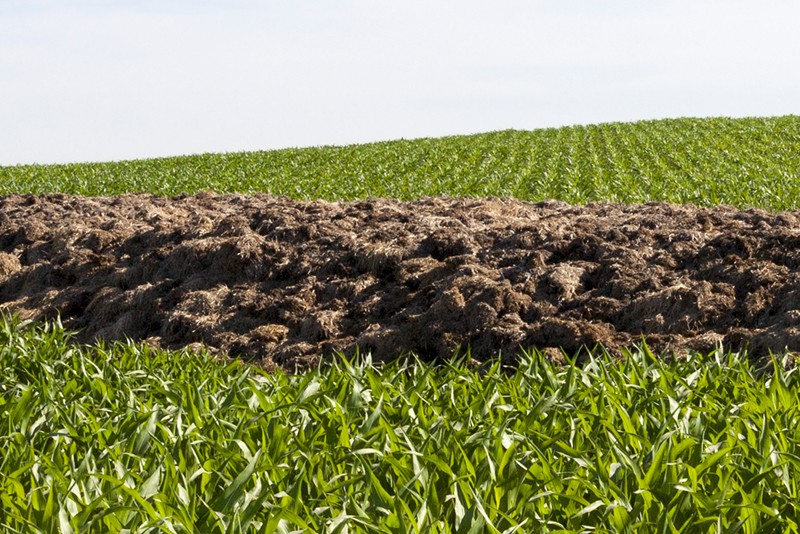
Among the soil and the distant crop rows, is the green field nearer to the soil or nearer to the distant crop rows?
the soil

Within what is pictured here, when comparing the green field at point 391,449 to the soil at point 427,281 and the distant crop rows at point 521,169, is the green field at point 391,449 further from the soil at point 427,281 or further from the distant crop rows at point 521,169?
the distant crop rows at point 521,169

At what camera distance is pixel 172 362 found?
5.47 metres

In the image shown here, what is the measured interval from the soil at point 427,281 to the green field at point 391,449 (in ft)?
3.52

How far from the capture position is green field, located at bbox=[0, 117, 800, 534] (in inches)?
104

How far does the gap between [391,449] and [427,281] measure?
13.3 ft

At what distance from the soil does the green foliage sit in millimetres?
1708

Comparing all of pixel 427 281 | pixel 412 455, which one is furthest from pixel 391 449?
pixel 427 281

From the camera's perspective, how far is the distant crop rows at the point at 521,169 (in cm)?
1603

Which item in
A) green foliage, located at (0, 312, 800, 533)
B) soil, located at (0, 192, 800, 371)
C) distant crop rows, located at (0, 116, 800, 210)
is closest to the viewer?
green foliage, located at (0, 312, 800, 533)

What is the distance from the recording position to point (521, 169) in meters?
20.9

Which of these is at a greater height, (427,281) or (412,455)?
(412,455)

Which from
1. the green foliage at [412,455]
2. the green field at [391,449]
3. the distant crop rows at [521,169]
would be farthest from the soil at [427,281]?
the distant crop rows at [521,169]

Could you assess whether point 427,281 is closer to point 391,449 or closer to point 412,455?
point 391,449

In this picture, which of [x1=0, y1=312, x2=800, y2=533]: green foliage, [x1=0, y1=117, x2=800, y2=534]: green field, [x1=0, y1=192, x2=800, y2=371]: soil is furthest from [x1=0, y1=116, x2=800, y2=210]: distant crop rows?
[x1=0, y1=312, x2=800, y2=533]: green foliage
